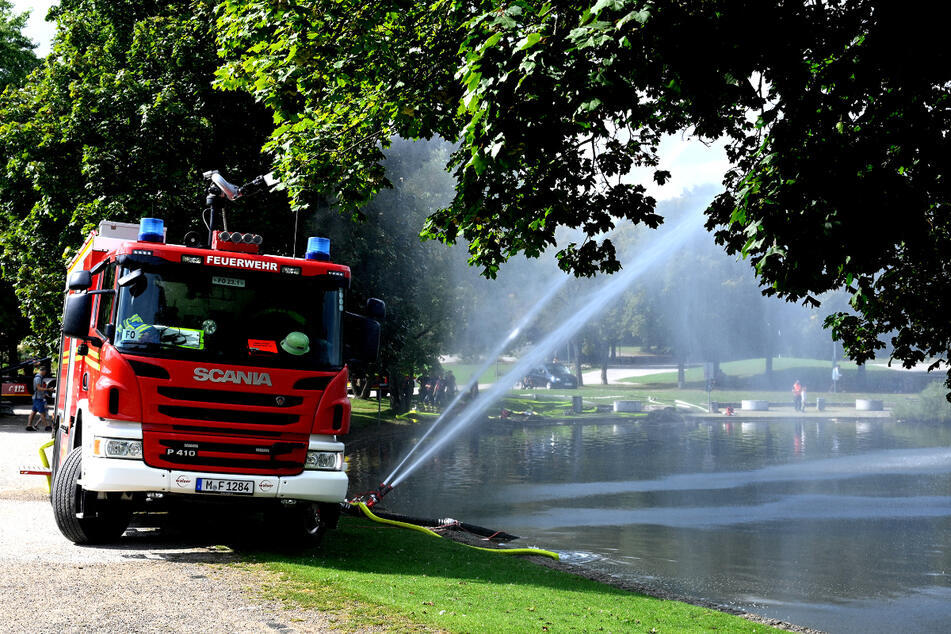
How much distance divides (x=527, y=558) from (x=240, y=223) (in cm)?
1334

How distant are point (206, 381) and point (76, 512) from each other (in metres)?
2.29

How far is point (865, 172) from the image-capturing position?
28.6 feet

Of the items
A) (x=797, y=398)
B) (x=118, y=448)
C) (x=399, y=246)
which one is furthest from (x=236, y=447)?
(x=797, y=398)

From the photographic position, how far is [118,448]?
998 cm

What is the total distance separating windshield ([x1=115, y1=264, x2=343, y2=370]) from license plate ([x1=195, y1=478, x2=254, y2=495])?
1.22m

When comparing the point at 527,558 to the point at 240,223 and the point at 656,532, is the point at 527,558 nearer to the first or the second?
the point at 656,532

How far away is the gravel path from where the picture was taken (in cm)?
752

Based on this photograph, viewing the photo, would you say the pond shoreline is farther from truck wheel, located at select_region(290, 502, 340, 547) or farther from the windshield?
the windshield

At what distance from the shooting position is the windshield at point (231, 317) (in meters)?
10.2

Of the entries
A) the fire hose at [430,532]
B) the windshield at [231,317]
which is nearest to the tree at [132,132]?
the fire hose at [430,532]

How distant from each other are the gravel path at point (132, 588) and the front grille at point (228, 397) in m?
1.65

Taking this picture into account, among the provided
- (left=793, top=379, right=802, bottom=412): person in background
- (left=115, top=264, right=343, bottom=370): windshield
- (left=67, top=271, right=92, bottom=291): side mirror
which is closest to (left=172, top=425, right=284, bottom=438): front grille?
(left=115, top=264, right=343, bottom=370): windshield

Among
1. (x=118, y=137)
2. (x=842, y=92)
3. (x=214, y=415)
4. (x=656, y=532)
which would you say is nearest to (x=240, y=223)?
(x=118, y=137)

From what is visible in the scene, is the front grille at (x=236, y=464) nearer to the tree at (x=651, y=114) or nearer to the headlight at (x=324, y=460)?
the headlight at (x=324, y=460)
